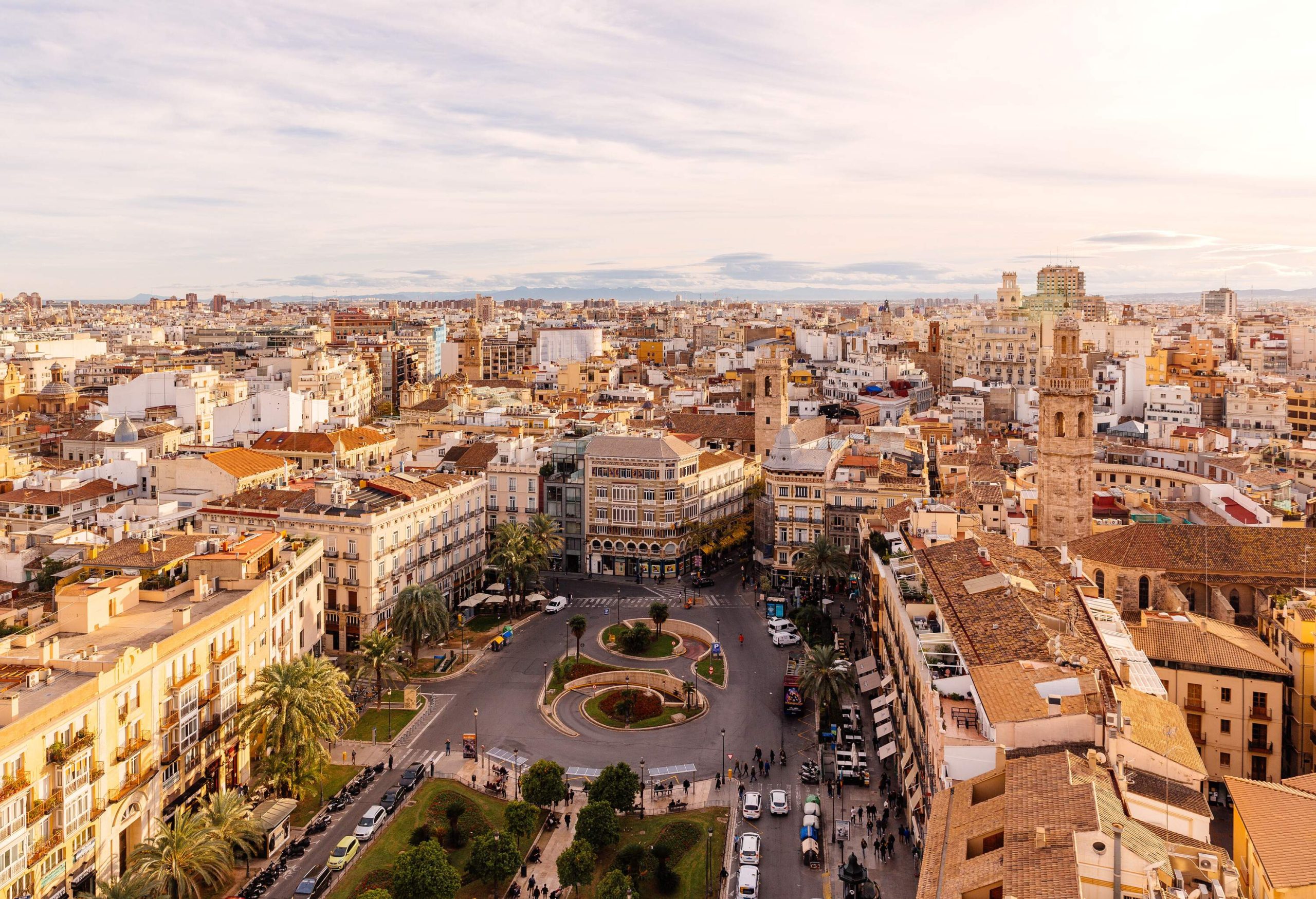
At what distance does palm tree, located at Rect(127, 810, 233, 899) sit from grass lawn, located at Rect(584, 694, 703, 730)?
886 inches

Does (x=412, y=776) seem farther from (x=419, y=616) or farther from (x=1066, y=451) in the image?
(x=1066, y=451)

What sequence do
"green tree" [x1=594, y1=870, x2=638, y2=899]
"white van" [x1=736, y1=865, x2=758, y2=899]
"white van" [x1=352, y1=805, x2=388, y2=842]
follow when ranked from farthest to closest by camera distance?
"white van" [x1=352, y1=805, x2=388, y2=842], "white van" [x1=736, y1=865, x2=758, y2=899], "green tree" [x1=594, y1=870, x2=638, y2=899]

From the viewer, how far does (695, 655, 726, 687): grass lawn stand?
64062mm

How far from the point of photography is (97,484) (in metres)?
86.8

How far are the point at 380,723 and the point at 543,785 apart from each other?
51.1ft

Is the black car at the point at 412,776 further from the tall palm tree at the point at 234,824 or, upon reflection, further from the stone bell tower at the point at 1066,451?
the stone bell tower at the point at 1066,451

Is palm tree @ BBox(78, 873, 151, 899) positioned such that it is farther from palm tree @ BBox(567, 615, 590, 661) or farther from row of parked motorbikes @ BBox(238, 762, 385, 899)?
palm tree @ BBox(567, 615, 590, 661)

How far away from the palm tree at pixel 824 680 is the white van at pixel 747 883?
1515 centimetres

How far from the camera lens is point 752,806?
155 ft

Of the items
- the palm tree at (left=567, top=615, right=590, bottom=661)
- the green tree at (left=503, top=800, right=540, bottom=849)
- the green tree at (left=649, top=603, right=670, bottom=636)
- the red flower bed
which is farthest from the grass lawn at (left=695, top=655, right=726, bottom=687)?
the green tree at (left=503, top=800, right=540, bottom=849)

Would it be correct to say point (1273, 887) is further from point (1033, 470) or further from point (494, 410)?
point (494, 410)

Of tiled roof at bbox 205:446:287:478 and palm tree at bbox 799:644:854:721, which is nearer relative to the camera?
palm tree at bbox 799:644:854:721

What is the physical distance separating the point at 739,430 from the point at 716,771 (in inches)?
2775

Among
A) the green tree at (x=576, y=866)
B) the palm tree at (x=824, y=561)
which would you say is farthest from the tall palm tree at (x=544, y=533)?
the green tree at (x=576, y=866)
